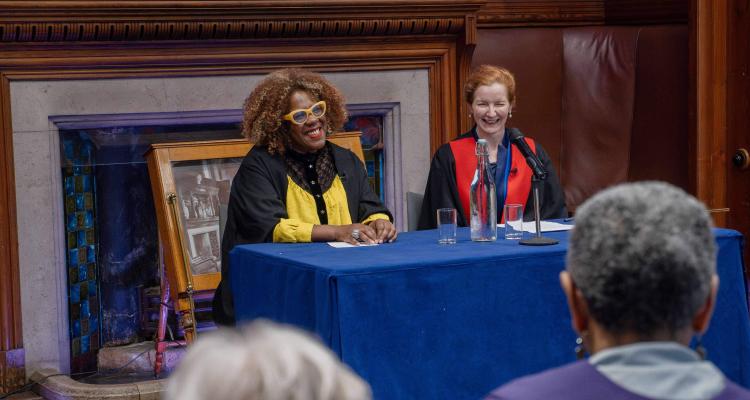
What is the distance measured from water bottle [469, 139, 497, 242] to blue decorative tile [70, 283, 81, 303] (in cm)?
214

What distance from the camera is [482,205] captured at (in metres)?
3.39

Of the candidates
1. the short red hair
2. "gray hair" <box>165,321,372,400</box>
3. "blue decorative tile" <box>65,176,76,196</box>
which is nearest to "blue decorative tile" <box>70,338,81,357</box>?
"blue decorative tile" <box>65,176,76,196</box>

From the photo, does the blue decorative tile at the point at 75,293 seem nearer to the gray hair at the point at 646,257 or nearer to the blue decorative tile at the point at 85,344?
the blue decorative tile at the point at 85,344

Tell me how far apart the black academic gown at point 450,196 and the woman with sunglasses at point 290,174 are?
34cm

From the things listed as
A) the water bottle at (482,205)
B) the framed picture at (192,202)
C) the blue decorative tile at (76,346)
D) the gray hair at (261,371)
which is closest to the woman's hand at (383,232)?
the water bottle at (482,205)

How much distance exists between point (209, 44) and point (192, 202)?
2.35ft

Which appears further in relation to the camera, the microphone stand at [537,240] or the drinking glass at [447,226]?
the drinking glass at [447,226]

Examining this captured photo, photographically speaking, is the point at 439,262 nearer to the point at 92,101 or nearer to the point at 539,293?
the point at 539,293

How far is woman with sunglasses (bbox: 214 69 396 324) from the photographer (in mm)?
3643

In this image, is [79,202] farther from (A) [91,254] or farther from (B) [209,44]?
(B) [209,44]

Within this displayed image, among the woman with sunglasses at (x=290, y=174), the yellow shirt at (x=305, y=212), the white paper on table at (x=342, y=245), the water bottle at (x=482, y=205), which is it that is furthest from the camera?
the woman with sunglasses at (x=290, y=174)

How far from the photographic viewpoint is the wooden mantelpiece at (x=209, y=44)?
14.6ft

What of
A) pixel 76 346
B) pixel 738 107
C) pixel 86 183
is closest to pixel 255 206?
pixel 86 183

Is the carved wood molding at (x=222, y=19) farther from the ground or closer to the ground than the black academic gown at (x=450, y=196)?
farther from the ground
